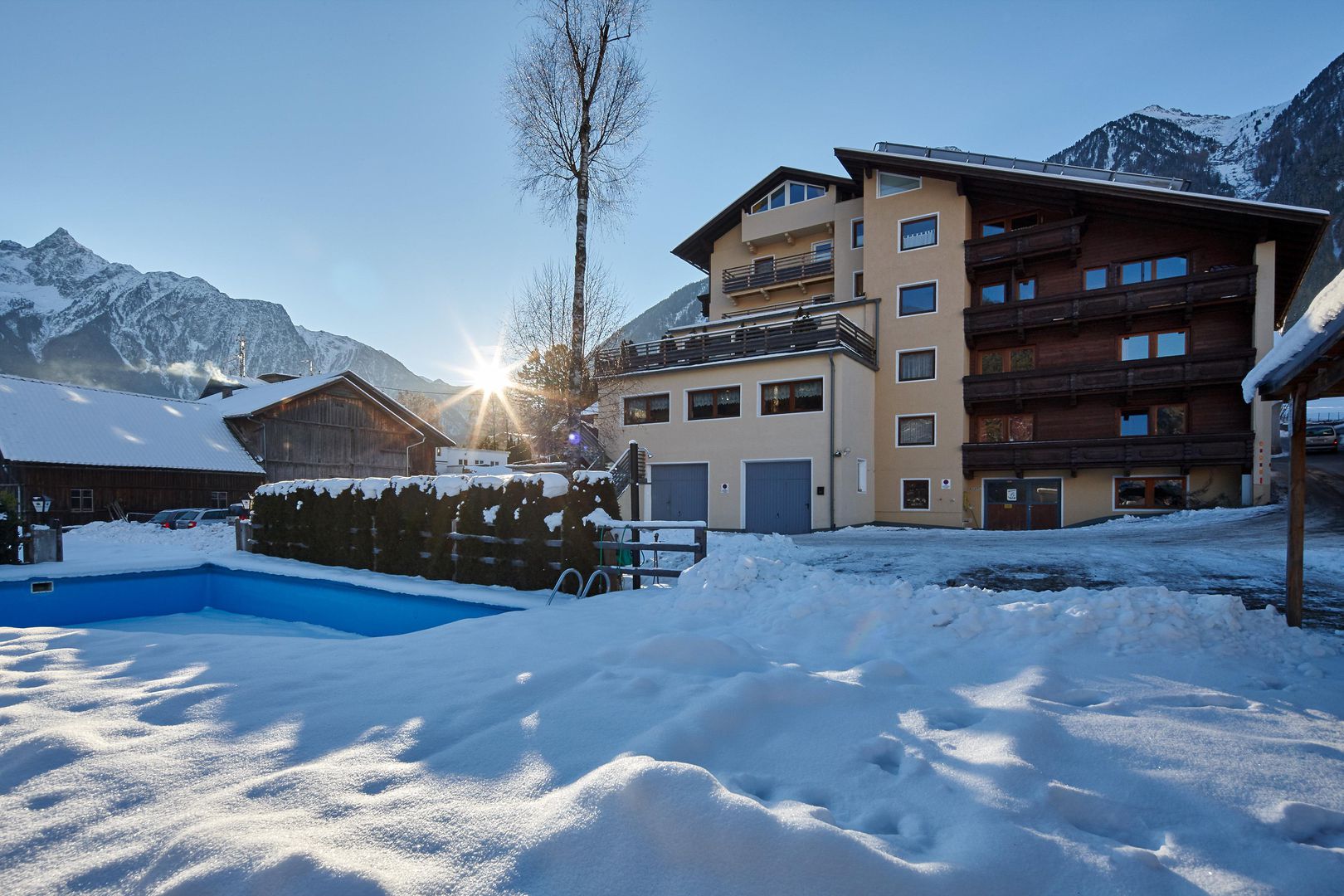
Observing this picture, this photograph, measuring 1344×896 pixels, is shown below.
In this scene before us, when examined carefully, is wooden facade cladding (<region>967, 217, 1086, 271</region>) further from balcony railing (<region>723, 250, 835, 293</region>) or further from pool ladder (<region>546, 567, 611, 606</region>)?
pool ladder (<region>546, 567, 611, 606</region>)

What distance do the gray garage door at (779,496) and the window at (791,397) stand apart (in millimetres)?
1967

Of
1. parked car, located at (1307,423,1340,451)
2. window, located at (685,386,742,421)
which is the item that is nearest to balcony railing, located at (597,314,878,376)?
window, located at (685,386,742,421)

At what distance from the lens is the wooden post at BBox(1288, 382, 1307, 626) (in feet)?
19.3

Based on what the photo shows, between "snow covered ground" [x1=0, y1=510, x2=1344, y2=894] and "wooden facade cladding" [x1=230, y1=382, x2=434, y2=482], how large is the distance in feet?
97.7

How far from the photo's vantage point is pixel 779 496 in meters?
22.5

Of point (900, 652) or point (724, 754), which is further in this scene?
point (900, 652)

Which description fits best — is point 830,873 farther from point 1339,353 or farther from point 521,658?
point 1339,353

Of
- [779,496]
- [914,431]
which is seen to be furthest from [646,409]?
[914,431]

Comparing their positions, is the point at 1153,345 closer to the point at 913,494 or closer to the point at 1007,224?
the point at 1007,224

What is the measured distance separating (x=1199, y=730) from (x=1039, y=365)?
23.3 metres

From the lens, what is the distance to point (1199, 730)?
143 inches

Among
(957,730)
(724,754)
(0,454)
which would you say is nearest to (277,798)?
(724,754)

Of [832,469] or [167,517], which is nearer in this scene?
[832,469]

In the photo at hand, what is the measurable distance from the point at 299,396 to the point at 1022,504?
34506 mm
